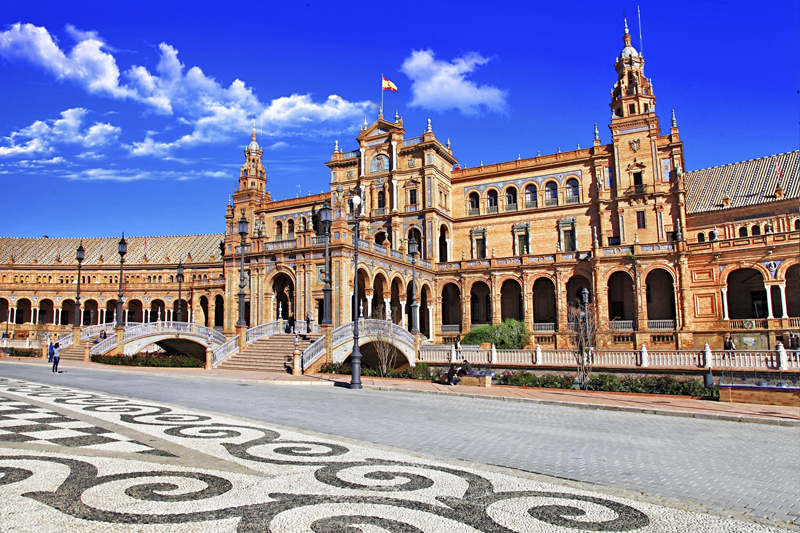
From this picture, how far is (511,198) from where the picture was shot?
2069 inches

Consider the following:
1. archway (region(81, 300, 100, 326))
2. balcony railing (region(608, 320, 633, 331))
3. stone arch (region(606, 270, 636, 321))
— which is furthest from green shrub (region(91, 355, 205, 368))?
archway (region(81, 300, 100, 326))

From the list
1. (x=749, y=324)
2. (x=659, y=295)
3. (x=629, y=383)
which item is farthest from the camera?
(x=659, y=295)

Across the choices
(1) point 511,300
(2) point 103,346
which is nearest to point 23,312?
(2) point 103,346

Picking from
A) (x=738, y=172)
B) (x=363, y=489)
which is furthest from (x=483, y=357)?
(x=738, y=172)

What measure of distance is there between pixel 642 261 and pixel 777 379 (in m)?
21.2

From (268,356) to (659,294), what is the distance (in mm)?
30645

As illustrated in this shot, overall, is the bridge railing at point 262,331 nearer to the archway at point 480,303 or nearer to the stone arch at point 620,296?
the archway at point 480,303

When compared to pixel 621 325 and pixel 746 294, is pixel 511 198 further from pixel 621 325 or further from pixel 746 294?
pixel 746 294

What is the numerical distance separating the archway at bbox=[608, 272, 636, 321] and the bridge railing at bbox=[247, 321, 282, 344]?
86.9 ft

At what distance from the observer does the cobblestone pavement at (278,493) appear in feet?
17.1

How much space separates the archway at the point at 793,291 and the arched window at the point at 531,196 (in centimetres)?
1994

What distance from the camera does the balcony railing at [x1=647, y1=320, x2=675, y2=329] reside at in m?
41.2

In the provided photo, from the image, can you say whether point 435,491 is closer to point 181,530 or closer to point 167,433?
point 181,530

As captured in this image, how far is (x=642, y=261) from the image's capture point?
139 ft
